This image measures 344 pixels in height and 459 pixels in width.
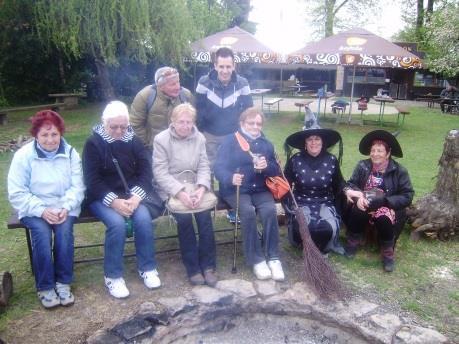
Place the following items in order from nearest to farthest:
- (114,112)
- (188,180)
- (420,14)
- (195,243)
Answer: (114,112) → (195,243) → (188,180) → (420,14)

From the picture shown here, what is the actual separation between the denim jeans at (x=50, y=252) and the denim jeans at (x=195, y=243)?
0.88 metres

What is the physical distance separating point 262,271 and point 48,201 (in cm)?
184

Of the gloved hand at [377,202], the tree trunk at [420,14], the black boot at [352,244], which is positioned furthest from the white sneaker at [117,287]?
the tree trunk at [420,14]

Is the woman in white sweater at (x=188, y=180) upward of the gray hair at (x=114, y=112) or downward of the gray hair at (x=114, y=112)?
downward

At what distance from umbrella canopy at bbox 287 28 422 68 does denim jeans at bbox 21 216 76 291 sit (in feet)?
29.7

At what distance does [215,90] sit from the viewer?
4.31 metres

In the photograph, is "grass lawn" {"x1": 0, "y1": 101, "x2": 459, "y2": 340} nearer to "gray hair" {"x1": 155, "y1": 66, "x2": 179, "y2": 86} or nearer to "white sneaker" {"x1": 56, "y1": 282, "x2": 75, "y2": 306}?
"white sneaker" {"x1": 56, "y1": 282, "x2": 75, "y2": 306}

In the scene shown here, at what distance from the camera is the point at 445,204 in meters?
4.48

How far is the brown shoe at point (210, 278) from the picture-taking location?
3.56 m

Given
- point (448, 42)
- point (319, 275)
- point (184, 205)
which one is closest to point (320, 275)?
point (319, 275)

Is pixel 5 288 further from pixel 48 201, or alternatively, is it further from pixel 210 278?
pixel 210 278

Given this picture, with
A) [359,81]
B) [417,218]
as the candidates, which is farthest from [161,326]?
[359,81]

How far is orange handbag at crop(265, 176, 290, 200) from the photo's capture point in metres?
3.87

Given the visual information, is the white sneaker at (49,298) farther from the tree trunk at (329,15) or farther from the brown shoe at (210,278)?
the tree trunk at (329,15)
